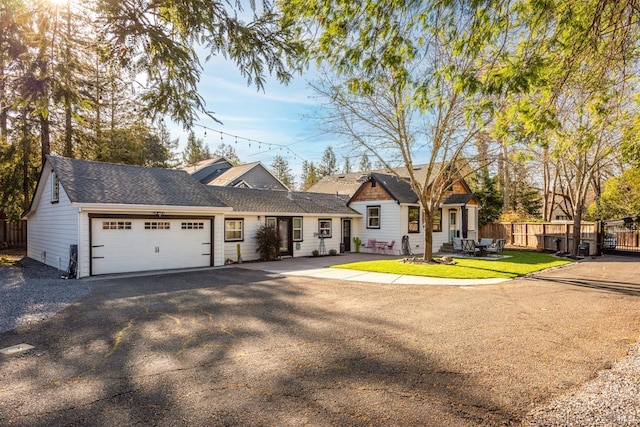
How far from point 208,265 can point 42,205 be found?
788 cm

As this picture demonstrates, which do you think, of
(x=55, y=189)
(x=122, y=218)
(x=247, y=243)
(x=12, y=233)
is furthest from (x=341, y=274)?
(x=12, y=233)

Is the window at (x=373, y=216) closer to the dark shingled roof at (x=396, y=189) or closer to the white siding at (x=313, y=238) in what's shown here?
the dark shingled roof at (x=396, y=189)

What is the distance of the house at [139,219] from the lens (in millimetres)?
11922

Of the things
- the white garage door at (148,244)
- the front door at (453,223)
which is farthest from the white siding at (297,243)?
the front door at (453,223)

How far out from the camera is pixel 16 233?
70.7 ft

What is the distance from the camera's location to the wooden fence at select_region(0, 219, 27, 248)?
20.9 metres

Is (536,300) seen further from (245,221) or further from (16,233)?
(16,233)

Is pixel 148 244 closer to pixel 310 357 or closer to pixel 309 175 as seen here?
pixel 310 357

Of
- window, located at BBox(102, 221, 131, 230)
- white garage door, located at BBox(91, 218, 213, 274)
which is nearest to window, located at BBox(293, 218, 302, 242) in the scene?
white garage door, located at BBox(91, 218, 213, 274)

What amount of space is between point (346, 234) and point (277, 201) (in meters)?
4.89

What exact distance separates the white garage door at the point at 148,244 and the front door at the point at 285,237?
4136 millimetres

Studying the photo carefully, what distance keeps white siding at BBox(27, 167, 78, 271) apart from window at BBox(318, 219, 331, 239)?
11.2m

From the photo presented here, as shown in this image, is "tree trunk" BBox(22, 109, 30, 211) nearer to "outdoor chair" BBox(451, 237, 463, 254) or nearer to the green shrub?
the green shrub

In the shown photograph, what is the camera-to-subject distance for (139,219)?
1273 centimetres
